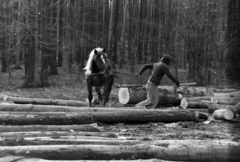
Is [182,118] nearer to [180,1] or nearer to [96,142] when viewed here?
[96,142]

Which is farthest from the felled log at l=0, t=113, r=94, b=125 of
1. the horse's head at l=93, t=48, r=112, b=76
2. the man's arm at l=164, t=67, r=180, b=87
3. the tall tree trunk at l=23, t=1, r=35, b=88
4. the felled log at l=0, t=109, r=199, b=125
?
the tall tree trunk at l=23, t=1, r=35, b=88

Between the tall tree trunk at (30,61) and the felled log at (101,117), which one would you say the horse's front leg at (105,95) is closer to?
the felled log at (101,117)

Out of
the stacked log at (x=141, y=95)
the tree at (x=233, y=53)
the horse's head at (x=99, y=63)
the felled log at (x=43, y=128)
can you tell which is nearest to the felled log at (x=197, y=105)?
the stacked log at (x=141, y=95)

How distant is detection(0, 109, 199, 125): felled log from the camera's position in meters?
6.90

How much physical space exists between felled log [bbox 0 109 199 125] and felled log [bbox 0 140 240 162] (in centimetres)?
261

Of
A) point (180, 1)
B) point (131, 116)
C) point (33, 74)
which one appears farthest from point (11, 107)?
point (180, 1)

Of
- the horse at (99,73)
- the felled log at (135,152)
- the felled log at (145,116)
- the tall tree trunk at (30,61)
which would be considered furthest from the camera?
the tall tree trunk at (30,61)

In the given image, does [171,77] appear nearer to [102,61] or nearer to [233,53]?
[102,61]

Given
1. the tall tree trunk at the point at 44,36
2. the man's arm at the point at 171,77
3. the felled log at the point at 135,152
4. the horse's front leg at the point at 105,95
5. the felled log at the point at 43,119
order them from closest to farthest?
the felled log at the point at 135,152, the felled log at the point at 43,119, the man's arm at the point at 171,77, the horse's front leg at the point at 105,95, the tall tree trunk at the point at 44,36

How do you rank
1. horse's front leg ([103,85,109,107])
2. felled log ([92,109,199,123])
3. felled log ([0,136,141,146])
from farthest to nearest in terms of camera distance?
horse's front leg ([103,85,109,107]) < felled log ([92,109,199,123]) < felled log ([0,136,141,146])

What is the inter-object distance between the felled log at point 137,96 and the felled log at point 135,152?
6989mm

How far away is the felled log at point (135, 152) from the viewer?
4.21 m

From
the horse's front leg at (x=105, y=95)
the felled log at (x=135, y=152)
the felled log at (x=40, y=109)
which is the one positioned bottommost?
the felled log at (x=135, y=152)

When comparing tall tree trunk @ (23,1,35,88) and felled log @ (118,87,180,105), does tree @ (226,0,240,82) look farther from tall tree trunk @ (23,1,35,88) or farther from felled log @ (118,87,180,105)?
tall tree trunk @ (23,1,35,88)
